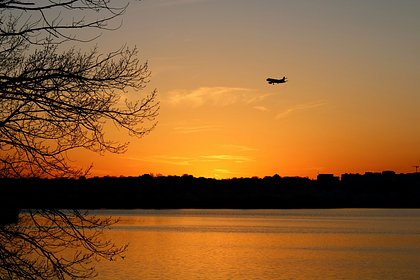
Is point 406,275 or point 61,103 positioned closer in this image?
point 61,103

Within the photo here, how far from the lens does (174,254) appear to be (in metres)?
55.6

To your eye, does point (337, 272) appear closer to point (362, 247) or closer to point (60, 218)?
point (362, 247)

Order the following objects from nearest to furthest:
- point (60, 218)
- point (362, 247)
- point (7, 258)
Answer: point (7, 258), point (60, 218), point (362, 247)

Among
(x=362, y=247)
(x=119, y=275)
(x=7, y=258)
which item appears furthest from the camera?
(x=362, y=247)

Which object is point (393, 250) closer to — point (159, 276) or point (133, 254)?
point (133, 254)

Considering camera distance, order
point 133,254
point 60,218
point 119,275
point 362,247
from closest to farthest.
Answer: point 60,218
point 119,275
point 133,254
point 362,247

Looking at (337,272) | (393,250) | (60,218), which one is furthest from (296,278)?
(60,218)

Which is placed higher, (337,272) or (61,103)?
(61,103)

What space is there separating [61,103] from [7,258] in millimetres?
2075

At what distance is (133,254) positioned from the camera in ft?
178

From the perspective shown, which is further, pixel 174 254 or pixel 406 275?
pixel 174 254

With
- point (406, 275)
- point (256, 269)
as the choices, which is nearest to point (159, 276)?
point (256, 269)

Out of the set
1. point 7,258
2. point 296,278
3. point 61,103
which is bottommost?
point 296,278

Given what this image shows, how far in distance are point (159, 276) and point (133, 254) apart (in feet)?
49.1
